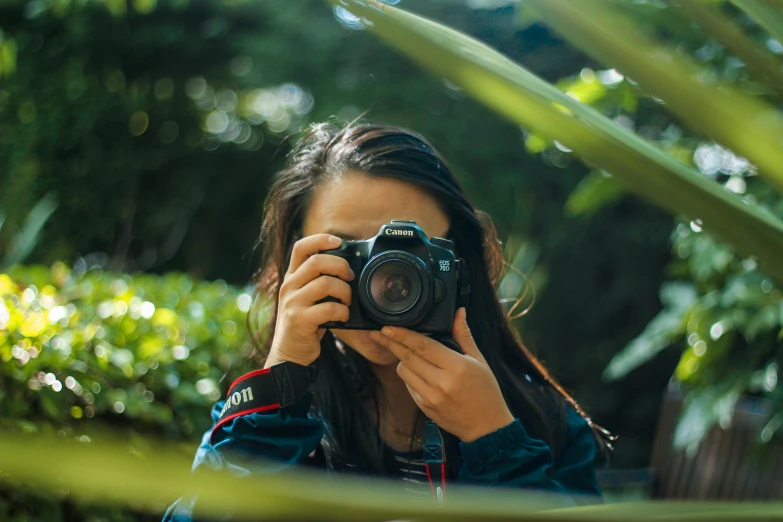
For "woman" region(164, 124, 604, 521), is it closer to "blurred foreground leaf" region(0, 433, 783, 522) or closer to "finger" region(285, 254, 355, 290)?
"finger" region(285, 254, 355, 290)

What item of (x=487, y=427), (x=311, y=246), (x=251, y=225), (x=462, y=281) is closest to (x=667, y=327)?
(x=462, y=281)

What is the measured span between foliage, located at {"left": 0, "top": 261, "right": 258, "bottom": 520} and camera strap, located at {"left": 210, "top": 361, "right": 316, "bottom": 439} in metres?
0.37

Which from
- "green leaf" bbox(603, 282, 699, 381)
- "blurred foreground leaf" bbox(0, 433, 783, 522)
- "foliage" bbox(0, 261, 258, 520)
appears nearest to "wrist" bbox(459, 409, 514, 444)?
"foliage" bbox(0, 261, 258, 520)

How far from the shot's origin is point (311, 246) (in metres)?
1.31

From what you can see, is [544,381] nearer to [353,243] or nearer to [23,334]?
[353,243]

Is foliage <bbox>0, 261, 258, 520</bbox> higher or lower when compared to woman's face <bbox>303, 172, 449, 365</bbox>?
lower

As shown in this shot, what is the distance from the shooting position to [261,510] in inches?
7.3

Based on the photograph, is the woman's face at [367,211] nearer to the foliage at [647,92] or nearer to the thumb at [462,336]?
the thumb at [462,336]

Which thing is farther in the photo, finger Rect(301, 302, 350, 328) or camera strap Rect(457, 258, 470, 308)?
camera strap Rect(457, 258, 470, 308)

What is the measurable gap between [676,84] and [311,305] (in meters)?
1.00

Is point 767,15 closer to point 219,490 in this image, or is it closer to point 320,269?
point 219,490

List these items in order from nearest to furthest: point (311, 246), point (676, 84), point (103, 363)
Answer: point (676, 84) → point (311, 246) → point (103, 363)

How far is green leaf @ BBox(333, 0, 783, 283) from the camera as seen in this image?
1.07 feet

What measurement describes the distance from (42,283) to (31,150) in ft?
11.4
